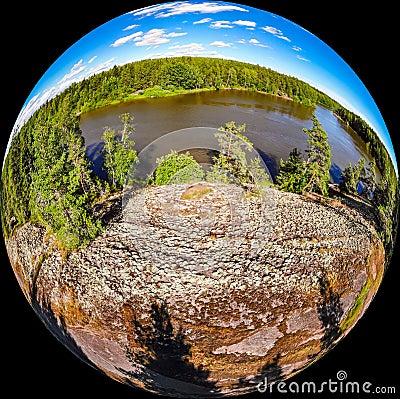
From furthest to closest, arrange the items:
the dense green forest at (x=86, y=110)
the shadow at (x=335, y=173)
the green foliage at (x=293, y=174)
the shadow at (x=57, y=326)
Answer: the shadow at (x=57, y=326), the shadow at (x=335, y=173), the dense green forest at (x=86, y=110), the green foliage at (x=293, y=174)

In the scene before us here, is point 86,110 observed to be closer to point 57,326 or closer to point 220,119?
point 220,119

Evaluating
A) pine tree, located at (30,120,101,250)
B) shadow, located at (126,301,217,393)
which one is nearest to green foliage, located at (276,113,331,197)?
shadow, located at (126,301,217,393)

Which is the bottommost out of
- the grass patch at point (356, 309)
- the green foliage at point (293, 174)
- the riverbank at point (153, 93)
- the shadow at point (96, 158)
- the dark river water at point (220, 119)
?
the grass patch at point (356, 309)

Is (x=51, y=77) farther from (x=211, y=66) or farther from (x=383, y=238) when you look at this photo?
(x=383, y=238)

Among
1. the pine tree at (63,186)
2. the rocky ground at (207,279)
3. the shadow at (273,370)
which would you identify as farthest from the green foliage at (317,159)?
the pine tree at (63,186)

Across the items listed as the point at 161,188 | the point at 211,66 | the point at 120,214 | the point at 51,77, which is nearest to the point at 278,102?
the point at 211,66

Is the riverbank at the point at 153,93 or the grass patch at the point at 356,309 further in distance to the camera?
the grass patch at the point at 356,309

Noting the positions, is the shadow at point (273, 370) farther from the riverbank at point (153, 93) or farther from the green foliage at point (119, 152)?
the riverbank at point (153, 93)
